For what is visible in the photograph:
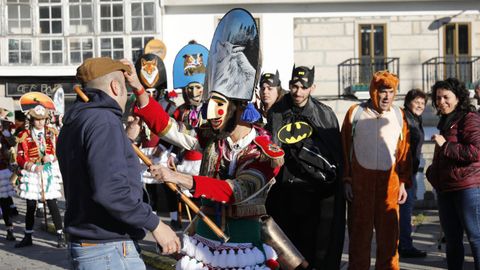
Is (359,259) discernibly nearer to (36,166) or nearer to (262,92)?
(262,92)

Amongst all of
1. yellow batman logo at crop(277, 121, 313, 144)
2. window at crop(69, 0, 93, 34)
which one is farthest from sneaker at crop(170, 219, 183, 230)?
window at crop(69, 0, 93, 34)

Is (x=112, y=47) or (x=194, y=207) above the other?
(x=112, y=47)

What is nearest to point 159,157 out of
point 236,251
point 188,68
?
point 188,68

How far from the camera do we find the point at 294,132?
6.90m

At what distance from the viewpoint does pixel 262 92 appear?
8.16 m

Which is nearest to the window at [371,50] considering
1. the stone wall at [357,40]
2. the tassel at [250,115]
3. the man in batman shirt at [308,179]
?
the stone wall at [357,40]

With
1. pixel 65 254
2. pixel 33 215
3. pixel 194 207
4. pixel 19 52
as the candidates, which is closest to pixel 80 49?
pixel 19 52

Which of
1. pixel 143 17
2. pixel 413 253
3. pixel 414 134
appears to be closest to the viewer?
pixel 413 253

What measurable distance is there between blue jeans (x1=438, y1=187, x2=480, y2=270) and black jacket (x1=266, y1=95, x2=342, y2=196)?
97cm

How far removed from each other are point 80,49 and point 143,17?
248cm

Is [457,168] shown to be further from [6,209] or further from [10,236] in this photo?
[6,209]

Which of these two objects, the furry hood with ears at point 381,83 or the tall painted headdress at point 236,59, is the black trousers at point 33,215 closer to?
the furry hood with ears at point 381,83

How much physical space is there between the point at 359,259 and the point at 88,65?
12.4ft

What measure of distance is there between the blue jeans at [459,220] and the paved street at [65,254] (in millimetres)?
1198
